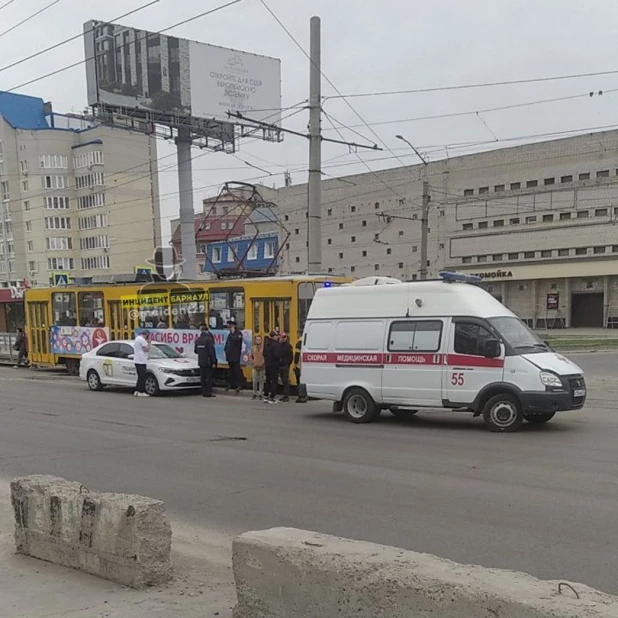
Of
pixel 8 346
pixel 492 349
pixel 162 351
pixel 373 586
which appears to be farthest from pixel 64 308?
pixel 373 586

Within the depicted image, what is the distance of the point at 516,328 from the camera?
11367 millimetres

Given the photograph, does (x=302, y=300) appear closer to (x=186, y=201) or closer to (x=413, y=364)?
(x=413, y=364)

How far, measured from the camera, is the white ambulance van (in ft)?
34.8

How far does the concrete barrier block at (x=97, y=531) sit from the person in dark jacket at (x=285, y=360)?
35.9ft

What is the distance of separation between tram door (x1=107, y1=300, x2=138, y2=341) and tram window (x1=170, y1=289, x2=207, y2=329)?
2332mm

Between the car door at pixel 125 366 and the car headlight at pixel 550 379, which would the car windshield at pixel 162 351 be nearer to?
the car door at pixel 125 366

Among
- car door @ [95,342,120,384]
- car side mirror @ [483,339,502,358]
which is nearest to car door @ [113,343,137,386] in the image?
car door @ [95,342,120,384]

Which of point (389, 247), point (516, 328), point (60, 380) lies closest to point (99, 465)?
point (516, 328)

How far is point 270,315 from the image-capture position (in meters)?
17.5

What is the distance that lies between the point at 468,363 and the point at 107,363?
1147 cm

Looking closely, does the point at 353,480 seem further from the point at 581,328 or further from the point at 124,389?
the point at 581,328

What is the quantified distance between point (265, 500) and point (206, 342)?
420 inches

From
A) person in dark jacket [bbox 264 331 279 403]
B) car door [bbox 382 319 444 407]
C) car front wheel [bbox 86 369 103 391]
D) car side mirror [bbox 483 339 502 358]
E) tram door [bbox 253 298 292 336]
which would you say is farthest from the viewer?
car front wheel [bbox 86 369 103 391]

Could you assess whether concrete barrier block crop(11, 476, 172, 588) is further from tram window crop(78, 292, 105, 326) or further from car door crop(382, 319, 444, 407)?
tram window crop(78, 292, 105, 326)
